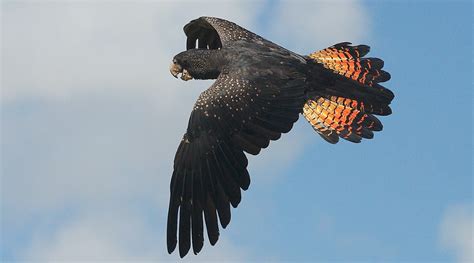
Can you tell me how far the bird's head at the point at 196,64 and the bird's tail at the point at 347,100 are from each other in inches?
61.6

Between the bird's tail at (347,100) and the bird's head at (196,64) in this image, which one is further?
the bird's tail at (347,100)

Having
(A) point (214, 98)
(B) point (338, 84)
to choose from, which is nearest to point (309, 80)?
(B) point (338, 84)

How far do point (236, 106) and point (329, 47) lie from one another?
3195 mm

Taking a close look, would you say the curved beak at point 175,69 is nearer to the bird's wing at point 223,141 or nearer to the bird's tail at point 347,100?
the bird's wing at point 223,141

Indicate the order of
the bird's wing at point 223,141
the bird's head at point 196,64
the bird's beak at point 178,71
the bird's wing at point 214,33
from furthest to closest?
the bird's wing at point 214,33 → the bird's beak at point 178,71 → the bird's head at point 196,64 → the bird's wing at point 223,141

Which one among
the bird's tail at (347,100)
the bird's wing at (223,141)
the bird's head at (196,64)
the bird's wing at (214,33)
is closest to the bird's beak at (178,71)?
the bird's head at (196,64)

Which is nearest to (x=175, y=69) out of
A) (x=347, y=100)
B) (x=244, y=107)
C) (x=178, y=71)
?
(x=178, y=71)

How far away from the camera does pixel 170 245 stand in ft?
56.8

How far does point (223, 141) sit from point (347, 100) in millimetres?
2965

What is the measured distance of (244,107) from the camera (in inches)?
712

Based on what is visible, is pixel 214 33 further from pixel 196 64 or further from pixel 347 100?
pixel 347 100

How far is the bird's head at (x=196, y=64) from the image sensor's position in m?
19.4

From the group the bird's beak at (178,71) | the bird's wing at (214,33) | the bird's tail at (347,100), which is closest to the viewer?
the bird's tail at (347,100)

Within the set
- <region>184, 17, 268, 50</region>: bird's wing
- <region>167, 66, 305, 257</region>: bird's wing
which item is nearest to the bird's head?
<region>184, 17, 268, 50</region>: bird's wing
